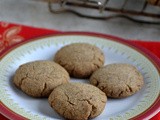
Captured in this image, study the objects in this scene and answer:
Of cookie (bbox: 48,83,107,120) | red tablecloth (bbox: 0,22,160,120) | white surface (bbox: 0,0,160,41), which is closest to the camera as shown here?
cookie (bbox: 48,83,107,120)

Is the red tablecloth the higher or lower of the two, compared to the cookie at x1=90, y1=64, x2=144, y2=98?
lower

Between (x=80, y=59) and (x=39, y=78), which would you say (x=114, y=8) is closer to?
(x=80, y=59)

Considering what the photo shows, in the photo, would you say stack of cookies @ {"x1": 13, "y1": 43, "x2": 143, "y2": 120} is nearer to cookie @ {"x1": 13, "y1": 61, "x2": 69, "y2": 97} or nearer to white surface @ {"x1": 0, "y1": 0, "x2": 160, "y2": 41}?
cookie @ {"x1": 13, "y1": 61, "x2": 69, "y2": 97}

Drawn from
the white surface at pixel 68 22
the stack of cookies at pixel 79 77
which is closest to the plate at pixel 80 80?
the stack of cookies at pixel 79 77

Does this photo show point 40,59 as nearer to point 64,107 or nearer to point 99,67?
point 99,67

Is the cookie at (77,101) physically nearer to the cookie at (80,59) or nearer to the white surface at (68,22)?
the cookie at (80,59)

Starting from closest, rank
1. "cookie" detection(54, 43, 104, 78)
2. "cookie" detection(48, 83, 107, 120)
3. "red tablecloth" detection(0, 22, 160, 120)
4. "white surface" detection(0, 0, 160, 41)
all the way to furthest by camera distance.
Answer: "cookie" detection(48, 83, 107, 120) < "cookie" detection(54, 43, 104, 78) < "red tablecloth" detection(0, 22, 160, 120) < "white surface" detection(0, 0, 160, 41)

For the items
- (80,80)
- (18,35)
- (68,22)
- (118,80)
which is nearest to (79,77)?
(80,80)

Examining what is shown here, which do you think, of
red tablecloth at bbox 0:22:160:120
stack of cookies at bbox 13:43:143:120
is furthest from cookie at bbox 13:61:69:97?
red tablecloth at bbox 0:22:160:120
